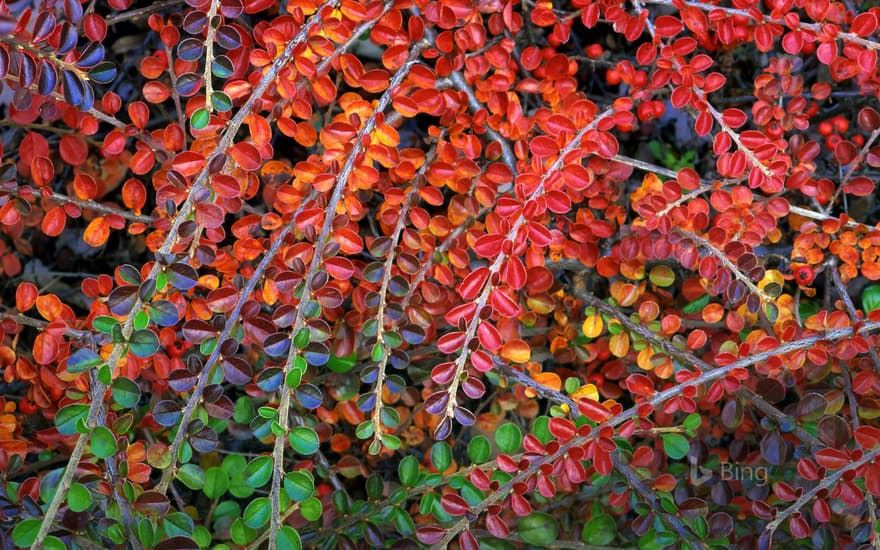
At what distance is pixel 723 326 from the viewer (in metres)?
1.63

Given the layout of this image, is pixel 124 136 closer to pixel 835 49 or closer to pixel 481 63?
pixel 481 63

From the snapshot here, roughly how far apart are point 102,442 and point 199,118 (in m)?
0.48

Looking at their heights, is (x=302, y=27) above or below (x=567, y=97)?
above

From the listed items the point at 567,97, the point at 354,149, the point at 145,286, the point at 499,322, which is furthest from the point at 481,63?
the point at 145,286

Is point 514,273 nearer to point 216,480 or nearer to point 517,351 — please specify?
point 517,351

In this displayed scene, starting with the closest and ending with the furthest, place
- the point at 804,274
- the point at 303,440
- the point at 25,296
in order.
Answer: the point at 303,440 < the point at 25,296 < the point at 804,274

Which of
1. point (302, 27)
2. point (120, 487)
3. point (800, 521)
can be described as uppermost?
point (302, 27)

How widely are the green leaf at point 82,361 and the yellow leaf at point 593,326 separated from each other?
35.3 inches

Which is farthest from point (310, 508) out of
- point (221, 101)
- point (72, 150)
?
point (72, 150)

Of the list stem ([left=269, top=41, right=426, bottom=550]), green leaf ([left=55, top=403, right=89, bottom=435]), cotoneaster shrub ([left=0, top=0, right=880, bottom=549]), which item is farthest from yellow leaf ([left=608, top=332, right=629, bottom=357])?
green leaf ([left=55, top=403, right=89, bottom=435])

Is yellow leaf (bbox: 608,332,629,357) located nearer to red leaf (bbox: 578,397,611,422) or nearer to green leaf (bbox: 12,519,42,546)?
red leaf (bbox: 578,397,611,422)

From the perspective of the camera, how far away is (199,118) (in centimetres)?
113

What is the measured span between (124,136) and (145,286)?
45 centimetres

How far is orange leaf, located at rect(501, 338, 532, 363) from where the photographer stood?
4.55 ft
